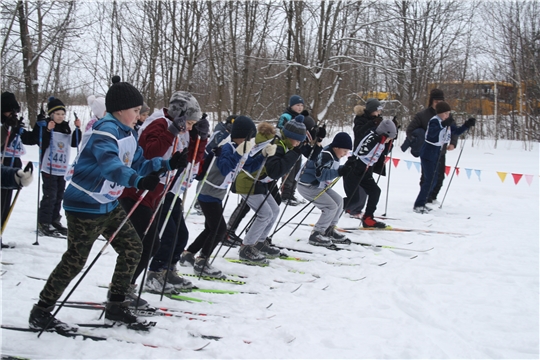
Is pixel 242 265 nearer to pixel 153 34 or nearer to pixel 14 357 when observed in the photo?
pixel 14 357

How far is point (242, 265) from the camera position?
A: 5102 mm

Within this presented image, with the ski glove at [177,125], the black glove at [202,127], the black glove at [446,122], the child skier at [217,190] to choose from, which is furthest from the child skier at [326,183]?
the black glove at [446,122]

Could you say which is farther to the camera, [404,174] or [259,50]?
[259,50]

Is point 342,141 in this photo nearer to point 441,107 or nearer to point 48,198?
point 441,107

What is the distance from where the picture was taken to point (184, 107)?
3.83 m

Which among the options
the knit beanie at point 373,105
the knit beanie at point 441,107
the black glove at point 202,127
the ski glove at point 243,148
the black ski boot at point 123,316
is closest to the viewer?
the black ski boot at point 123,316

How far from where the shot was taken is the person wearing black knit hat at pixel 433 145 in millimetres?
8227

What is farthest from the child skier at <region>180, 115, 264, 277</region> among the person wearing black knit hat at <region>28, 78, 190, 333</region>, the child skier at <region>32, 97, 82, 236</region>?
the child skier at <region>32, 97, 82, 236</region>

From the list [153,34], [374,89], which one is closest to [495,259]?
[153,34]

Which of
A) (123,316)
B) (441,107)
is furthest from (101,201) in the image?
(441,107)

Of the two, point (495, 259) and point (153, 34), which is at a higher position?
point (153, 34)

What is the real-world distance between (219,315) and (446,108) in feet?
20.6

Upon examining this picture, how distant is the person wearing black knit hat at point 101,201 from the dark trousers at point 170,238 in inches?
30.0

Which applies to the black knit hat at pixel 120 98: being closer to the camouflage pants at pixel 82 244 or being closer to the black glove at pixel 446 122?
the camouflage pants at pixel 82 244
